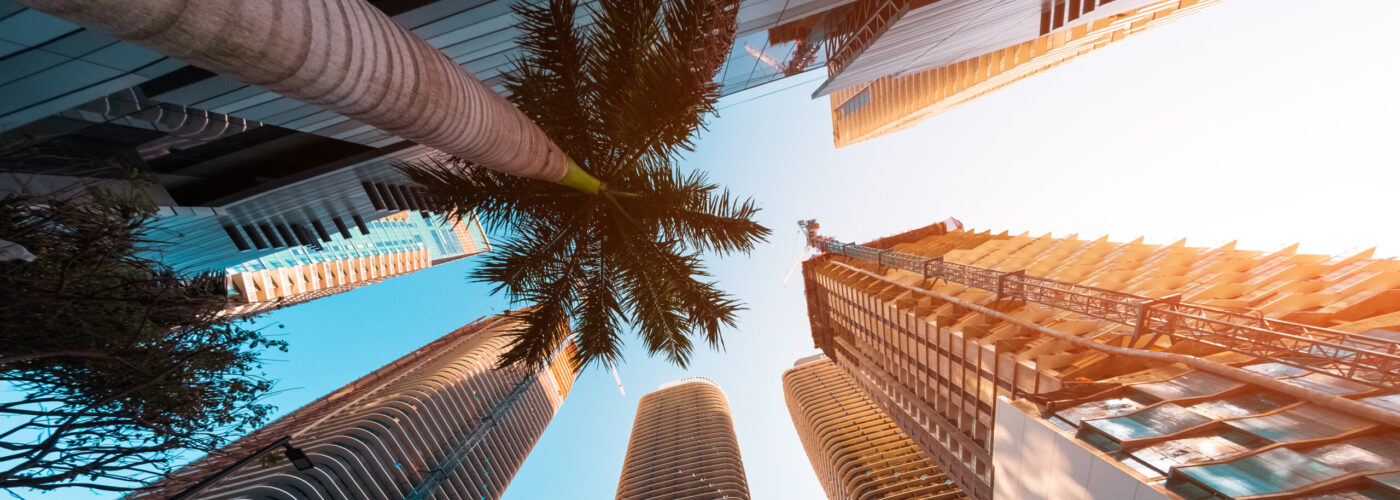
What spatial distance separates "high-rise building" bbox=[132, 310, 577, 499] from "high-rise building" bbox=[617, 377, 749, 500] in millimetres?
20966

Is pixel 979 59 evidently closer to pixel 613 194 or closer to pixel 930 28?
pixel 930 28

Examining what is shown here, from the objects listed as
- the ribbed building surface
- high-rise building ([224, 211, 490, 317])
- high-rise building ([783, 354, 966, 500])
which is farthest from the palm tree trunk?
high-rise building ([783, 354, 966, 500])

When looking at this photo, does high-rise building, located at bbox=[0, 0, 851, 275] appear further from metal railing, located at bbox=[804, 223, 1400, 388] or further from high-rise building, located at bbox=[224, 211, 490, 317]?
high-rise building, located at bbox=[224, 211, 490, 317]

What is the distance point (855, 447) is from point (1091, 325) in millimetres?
48291

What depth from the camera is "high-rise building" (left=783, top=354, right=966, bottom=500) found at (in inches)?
2024

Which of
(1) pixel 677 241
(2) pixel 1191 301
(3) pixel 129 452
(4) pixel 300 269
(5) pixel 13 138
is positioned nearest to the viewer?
(3) pixel 129 452

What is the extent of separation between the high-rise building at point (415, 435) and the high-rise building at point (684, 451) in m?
21.0

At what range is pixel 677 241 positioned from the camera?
33.0 feet

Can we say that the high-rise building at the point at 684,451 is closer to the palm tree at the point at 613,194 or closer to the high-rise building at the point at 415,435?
the high-rise building at the point at 415,435

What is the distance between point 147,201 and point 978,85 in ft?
175

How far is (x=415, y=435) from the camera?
55094 millimetres

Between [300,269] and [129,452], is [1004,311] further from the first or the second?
[300,269]

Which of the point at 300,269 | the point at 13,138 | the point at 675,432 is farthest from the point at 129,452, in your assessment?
the point at 675,432

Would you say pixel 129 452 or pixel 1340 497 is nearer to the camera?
pixel 1340 497
